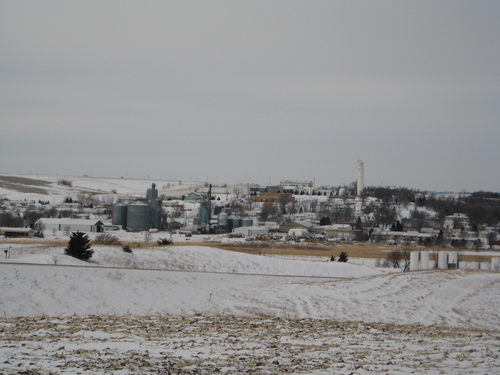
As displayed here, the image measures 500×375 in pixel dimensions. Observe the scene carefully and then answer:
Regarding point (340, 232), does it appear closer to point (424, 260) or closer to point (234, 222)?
point (234, 222)

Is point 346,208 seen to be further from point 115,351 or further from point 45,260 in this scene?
point 115,351

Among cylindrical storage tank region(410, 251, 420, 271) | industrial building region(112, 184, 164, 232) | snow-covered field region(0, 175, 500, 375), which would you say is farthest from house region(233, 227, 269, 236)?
snow-covered field region(0, 175, 500, 375)

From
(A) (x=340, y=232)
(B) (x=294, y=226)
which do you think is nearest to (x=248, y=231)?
(B) (x=294, y=226)

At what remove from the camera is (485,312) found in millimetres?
19531

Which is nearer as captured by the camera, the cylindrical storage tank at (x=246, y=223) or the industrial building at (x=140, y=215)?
the industrial building at (x=140, y=215)

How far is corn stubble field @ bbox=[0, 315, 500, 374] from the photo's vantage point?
29.2 feet

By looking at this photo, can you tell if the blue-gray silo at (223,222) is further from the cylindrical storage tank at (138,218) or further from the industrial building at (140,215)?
the cylindrical storage tank at (138,218)

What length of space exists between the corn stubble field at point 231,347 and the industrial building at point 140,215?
7229cm

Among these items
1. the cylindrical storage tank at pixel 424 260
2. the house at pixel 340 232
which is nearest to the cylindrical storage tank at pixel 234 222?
the house at pixel 340 232

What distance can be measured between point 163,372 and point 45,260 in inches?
969

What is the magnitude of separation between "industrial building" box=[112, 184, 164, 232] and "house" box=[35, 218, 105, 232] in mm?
6874

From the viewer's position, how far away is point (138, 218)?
85.4m

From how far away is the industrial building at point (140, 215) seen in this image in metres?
85.4

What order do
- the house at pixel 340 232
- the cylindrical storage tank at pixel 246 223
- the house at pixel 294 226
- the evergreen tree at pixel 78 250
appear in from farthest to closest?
the cylindrical storage tank at pixel 246 223 → the house at pixel 294 226 → the house at pixel 340 232 → the evergreen tree at pixel 78 250
